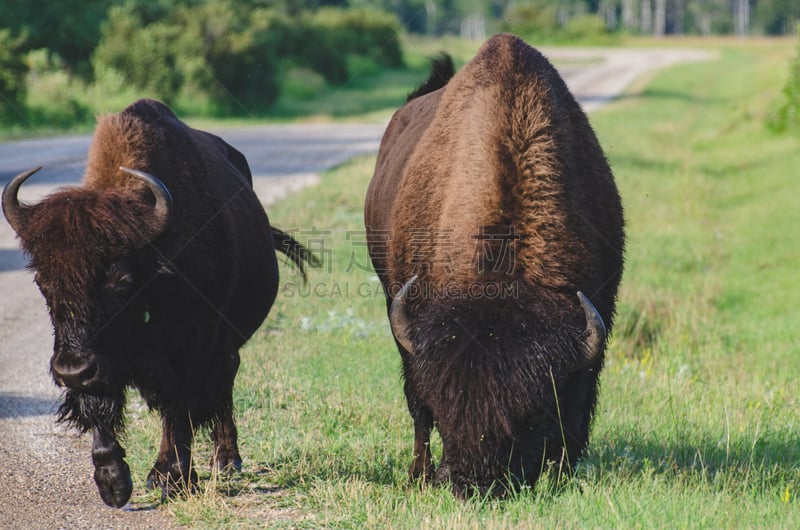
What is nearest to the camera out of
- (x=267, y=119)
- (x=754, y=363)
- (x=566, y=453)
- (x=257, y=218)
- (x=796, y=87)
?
(x=566, y=453)

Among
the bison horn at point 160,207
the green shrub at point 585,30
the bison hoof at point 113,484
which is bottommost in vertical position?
the green shrub at point 585,30

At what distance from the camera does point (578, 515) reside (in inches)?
197

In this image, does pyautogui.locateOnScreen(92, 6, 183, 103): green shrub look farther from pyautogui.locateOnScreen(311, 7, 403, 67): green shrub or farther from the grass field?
pyautogui.locateOnScreen(311, 7, 403, 67): green shrub

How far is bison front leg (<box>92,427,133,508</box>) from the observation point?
539 centimetres

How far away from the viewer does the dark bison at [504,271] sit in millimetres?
4820

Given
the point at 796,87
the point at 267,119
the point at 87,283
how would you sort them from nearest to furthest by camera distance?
the point at 87,283 < the point at 796,87 < the point at 267,119

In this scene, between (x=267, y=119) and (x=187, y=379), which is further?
(x=267, y=119)

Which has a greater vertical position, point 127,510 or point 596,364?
point 596,364

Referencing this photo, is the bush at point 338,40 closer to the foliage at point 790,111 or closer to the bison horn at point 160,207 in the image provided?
the foliage at point 790,111

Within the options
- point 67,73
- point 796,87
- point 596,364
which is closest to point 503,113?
point 596,364

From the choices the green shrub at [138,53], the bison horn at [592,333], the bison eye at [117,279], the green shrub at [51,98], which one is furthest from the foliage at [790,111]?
the bison eye at [117,279]

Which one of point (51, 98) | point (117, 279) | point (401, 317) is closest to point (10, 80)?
point (51, 98)

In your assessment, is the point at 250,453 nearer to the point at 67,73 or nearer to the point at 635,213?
the point at 635,213

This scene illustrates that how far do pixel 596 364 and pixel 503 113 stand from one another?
152cm
